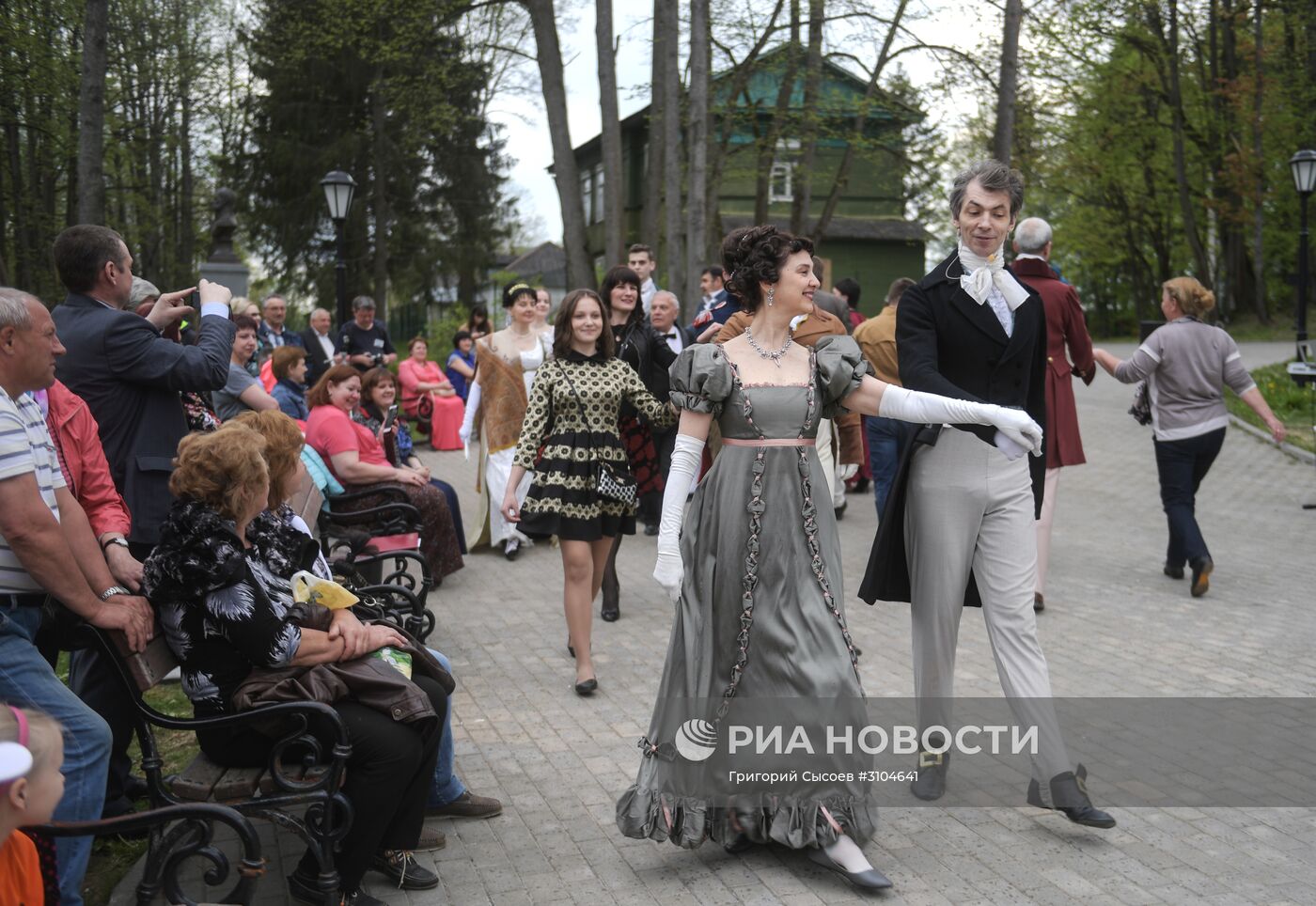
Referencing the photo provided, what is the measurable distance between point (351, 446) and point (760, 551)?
4.51 metres

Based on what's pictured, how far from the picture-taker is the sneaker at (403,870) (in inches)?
161

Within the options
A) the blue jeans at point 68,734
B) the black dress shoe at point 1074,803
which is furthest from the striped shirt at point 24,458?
the black dress shoe at point 1074,803

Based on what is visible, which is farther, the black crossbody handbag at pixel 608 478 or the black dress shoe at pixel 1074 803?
the black crossbody handbag at pixel 608 478

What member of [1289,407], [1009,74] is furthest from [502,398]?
[1289,407]

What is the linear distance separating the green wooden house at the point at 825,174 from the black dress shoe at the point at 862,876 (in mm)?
22913

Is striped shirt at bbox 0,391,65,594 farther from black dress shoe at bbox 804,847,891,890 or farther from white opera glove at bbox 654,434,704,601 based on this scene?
black dress shoe at bbox 804,847,891,890

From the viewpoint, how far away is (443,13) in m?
21.6

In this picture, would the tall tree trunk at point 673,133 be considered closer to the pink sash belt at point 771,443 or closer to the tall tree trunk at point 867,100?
the tall tree trunk at point 867,100

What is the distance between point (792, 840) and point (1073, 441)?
4547 millimetres

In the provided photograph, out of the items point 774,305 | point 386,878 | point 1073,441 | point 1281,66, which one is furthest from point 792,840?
point 1281,66

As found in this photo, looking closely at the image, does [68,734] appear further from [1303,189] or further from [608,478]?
[1303,189]

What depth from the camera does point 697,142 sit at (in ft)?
51.9

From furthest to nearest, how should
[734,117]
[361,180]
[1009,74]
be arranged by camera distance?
[361,180] < [734,117] < [1009,74]

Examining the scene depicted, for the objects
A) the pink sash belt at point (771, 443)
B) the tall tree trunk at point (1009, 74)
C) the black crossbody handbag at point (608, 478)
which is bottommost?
the black crossbody handbag at point (608, 478)
